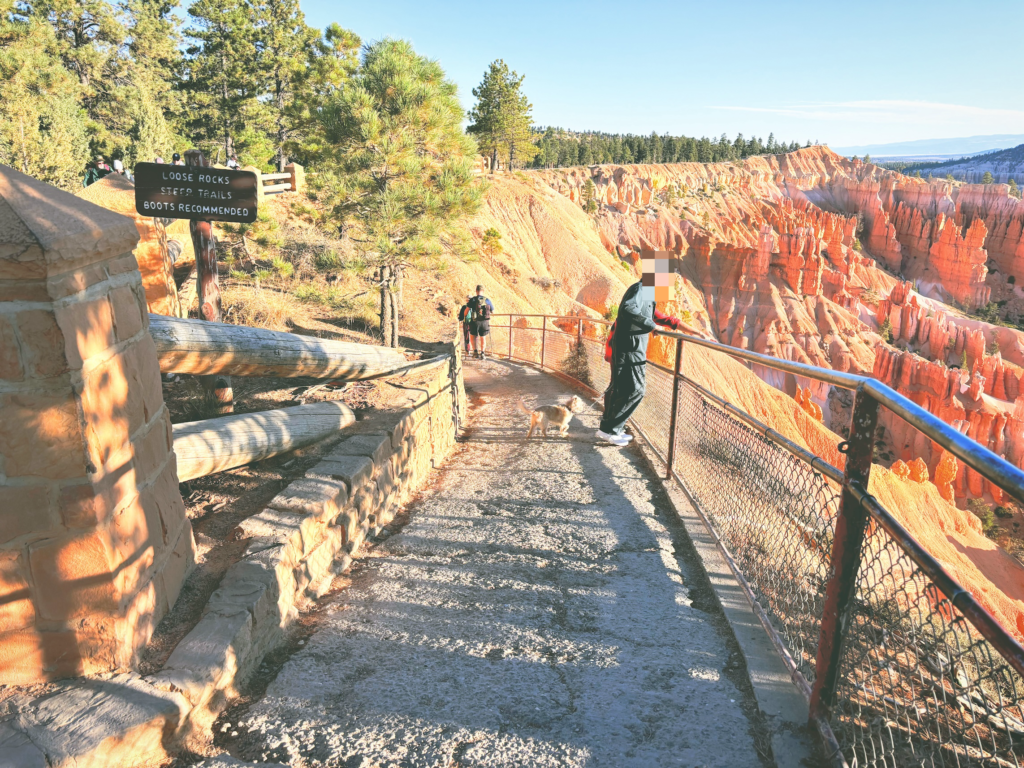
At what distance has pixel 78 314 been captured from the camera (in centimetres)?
210

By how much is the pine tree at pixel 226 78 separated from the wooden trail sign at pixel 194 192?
914 inches

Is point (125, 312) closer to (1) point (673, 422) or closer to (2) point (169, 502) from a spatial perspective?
(2) point (169, 502)

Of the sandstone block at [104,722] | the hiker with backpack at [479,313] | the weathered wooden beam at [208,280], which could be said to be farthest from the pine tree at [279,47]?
the sandstone block at [104,722]

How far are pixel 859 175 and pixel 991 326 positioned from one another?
57351 mm

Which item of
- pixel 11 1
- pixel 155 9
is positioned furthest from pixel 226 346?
pixel 155 9

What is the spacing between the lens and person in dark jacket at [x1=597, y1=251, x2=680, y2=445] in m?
5.37

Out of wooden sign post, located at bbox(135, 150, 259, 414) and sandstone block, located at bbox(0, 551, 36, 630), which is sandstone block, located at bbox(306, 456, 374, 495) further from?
wooden sign post, located at bbox(135, 150, 259, 414)

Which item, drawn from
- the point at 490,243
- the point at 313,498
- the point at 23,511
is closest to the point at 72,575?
the point at 23,511

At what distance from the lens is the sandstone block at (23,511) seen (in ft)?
6.65

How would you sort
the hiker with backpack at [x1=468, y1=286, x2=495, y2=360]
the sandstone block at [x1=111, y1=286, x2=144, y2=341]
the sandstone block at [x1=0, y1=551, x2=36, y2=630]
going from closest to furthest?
the sandstone block at [x1=0, y1=551, x2=36, y2=630], the sandstone block at [x1=111, y1=286, x2=144, y2=341], the hiker with backpack at [x1=468, y1=286, x2=495, y2=360]

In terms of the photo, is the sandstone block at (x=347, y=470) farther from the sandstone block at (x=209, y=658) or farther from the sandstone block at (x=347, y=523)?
the sandstone block at (x=209, y=658)

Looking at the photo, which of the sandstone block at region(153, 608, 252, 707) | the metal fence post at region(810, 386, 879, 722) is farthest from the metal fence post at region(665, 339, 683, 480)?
the sandstone block at region(153, 608, 252, 707)

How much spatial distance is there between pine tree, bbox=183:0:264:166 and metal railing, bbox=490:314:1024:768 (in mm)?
26116

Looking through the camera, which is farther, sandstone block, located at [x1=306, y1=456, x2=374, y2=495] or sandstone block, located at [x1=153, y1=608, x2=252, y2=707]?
sandstone block, located at [x1=306, y1=456, x2=374, y2=495]
